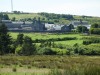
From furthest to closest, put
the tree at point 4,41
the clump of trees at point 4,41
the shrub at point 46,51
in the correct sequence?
the clump of trees at point 4,41 < the tree at point 4,41 < the shrub at point 46,51

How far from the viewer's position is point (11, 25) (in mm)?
166500

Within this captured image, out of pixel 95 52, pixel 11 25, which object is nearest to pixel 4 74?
pixel 95 52

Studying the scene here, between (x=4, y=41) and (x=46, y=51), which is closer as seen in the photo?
(x=46, y=51)

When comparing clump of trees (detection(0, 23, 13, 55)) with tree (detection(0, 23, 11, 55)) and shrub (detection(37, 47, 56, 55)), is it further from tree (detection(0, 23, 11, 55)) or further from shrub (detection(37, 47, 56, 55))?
shrub (detection(37, 47, 56, 55))

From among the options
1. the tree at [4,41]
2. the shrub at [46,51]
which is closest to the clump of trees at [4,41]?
the tree at [4,41]

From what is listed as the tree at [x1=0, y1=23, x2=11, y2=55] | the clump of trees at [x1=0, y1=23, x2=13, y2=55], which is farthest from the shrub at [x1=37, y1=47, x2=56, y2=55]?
the tree at [x1=0, y1=23, x2=11, y2=55]

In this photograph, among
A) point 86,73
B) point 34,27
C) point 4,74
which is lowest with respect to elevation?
point 34,27

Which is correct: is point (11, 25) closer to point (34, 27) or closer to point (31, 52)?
point (34, 27)

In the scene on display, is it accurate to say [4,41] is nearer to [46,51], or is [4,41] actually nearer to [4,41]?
[4,41]

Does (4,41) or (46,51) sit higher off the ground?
(4,41)

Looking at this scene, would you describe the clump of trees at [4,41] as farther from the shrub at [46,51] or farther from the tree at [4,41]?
the shrub at [46,51]

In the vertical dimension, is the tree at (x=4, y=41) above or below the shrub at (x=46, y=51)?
above

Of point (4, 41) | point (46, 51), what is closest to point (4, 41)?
point (4, 41)

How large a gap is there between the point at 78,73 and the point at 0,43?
50640 millimetres
